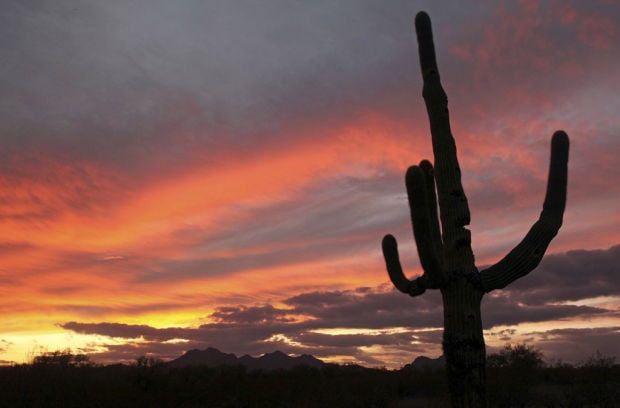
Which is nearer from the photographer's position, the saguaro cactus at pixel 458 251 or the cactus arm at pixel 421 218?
the cactus arm at pixel 421 218

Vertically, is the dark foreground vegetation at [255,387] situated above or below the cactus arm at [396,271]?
below

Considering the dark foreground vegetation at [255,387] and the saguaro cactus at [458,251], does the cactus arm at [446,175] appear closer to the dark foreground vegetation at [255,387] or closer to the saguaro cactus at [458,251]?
the saguaro cactus at [458,251]

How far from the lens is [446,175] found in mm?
9852

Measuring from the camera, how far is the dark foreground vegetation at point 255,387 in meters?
14.2

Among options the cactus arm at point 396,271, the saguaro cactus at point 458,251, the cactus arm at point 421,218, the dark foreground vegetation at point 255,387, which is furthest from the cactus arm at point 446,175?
the dark foreground vegetation at point 255,387

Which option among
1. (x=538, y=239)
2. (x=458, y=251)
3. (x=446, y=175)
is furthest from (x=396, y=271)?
(x=538, y=239)

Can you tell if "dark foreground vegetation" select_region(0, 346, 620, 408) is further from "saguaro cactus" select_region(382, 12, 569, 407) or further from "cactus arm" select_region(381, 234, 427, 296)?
"saguaro cactus" select_region(382, 12, 569, 407)

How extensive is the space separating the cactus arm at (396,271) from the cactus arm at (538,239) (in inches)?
50.1

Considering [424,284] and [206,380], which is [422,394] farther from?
[424,284]

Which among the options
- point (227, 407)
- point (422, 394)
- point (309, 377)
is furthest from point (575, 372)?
point (227, 407)

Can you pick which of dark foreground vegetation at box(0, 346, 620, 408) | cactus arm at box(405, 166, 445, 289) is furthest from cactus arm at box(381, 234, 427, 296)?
dark foreground vegetation at box(0, 346, 620, 408)

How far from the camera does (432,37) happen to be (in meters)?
11.0

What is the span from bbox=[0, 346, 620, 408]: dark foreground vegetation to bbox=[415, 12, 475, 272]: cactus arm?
6.58 m

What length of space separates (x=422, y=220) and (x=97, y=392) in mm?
10167
